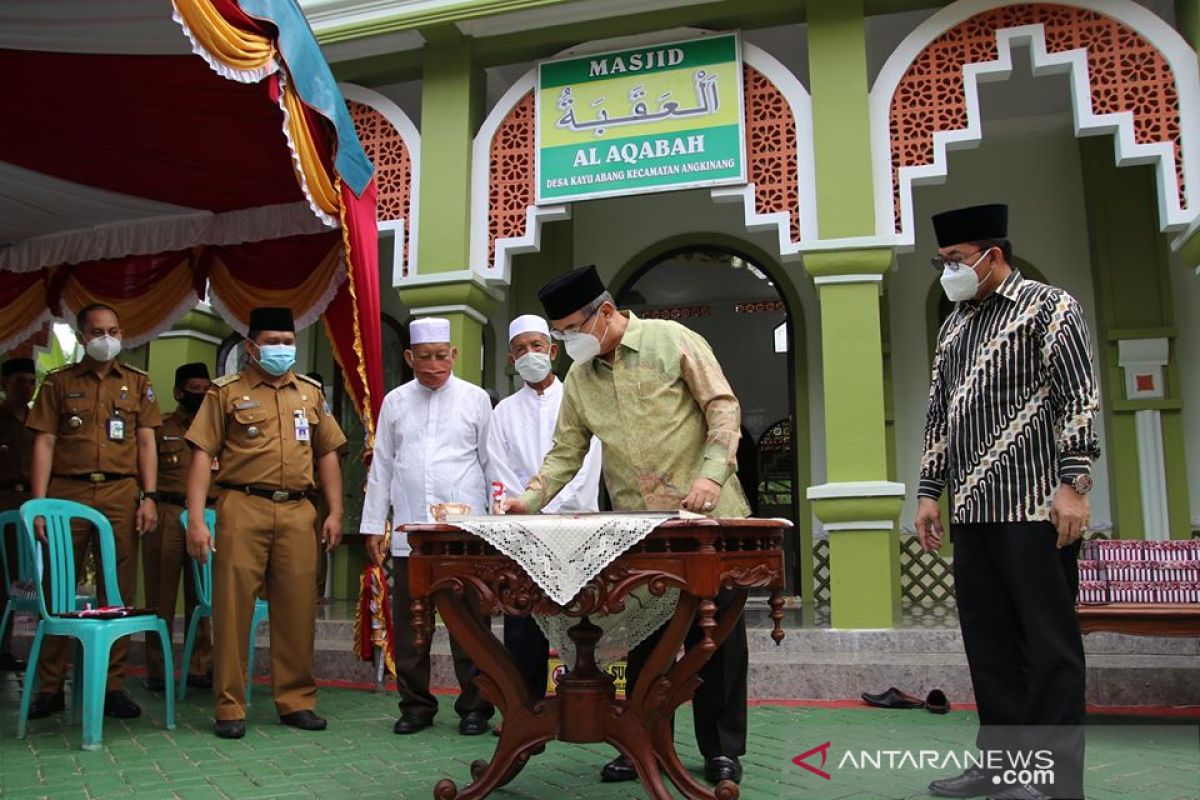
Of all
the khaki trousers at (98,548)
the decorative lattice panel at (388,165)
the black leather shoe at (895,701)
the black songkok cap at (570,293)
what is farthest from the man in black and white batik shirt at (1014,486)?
the decorative lattice panel at (388,165)

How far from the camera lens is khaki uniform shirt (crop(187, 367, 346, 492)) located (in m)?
3.78

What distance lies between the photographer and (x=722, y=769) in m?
2.65

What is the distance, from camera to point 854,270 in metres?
5.03

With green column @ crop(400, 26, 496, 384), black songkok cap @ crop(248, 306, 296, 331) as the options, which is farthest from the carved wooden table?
green column @ crop(400, 26, 496, 384)

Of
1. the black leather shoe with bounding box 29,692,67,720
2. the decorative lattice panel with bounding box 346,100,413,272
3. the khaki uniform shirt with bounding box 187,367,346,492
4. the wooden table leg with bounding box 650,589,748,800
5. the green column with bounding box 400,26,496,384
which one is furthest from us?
the decorative lattice panel with bounding box 346,100,413,272

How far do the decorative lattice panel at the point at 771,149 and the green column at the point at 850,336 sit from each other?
0.16 meters

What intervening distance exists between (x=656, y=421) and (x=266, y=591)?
2.11m

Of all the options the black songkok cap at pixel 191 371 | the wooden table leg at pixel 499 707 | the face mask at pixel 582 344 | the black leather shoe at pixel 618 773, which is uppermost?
the black songkok cap at pixel 191 371

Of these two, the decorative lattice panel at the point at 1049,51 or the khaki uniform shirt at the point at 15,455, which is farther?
the khaki uniform shirt at the point at 15,455

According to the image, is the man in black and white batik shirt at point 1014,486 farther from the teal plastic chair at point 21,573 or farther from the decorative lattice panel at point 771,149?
the teal plastic chair at point 21,573

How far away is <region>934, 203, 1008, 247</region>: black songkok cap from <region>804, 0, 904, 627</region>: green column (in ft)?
7.66

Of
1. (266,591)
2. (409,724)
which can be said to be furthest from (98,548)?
(409,724)

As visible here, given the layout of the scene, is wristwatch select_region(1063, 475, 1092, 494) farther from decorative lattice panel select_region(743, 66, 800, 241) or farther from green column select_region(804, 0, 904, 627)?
decorative lattice panel select_region(743, 66, 800, 241)

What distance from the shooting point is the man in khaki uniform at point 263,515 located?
3689 millimetres
